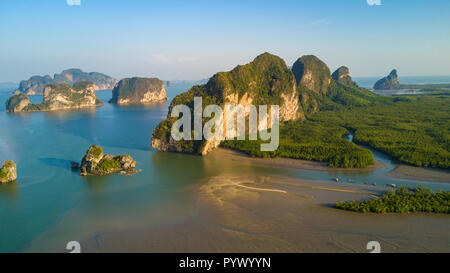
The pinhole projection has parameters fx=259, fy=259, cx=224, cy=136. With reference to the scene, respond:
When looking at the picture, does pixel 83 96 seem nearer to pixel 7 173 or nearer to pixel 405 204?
pixel 7 173

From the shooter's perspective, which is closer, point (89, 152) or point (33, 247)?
point (33, 247)

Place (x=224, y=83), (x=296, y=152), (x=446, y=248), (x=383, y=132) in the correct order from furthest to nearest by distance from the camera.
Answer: (x=383, y=132) < (x=224, y=83) < (x=296, y=152) < (x=446, y=248)

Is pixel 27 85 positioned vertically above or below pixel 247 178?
above

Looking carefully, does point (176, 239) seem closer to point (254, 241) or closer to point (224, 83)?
point (254, 241)

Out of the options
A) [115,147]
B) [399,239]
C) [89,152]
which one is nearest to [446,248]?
[399,239]

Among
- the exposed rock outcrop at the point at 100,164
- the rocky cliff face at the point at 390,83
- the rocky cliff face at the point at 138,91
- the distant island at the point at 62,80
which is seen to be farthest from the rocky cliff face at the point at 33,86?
the rocky cliff face at the point at 390,83

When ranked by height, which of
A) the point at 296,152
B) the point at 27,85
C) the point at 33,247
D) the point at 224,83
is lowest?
the point at 33,247

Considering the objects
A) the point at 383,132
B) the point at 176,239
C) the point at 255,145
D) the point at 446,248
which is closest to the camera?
the point at 446,248
